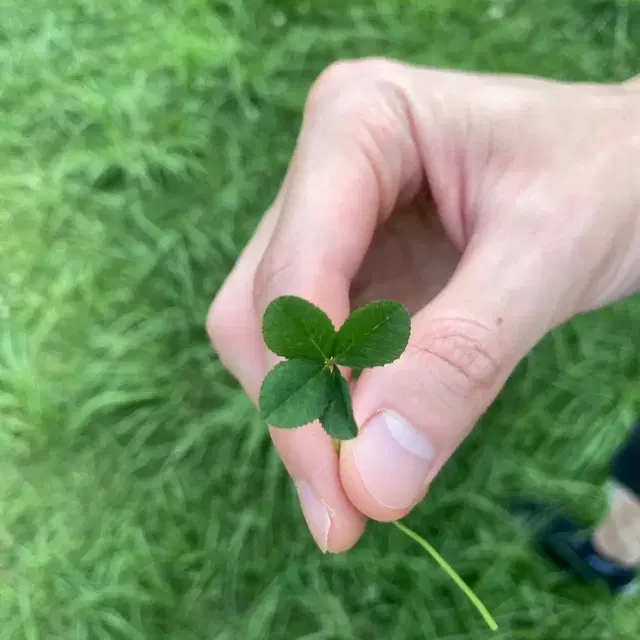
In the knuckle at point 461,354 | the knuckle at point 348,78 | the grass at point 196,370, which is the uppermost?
the knuckle at point 348,78

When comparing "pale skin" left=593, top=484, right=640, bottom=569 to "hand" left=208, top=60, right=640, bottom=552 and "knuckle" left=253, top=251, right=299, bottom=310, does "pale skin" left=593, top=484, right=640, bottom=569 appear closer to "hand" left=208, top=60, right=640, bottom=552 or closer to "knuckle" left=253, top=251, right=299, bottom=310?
"hand" left=208, top=60, right=640, bottom=552

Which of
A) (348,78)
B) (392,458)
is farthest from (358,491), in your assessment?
(348,78)

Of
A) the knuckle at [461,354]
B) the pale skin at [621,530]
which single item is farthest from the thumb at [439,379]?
the pale skin at [621,530]

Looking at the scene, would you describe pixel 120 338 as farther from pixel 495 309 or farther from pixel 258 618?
pixel 495 309

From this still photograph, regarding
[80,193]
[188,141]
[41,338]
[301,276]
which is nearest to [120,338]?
[41,338]

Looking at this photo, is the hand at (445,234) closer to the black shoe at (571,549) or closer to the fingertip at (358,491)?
the fingertip at (358,491)

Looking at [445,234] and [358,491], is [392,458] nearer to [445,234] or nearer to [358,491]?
[358,491]

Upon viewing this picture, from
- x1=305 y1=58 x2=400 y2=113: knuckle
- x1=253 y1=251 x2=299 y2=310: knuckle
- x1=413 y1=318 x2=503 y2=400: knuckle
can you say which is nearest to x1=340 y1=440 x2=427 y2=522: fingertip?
x1=413 y1=318 x2=503 y2=400: knuckle
